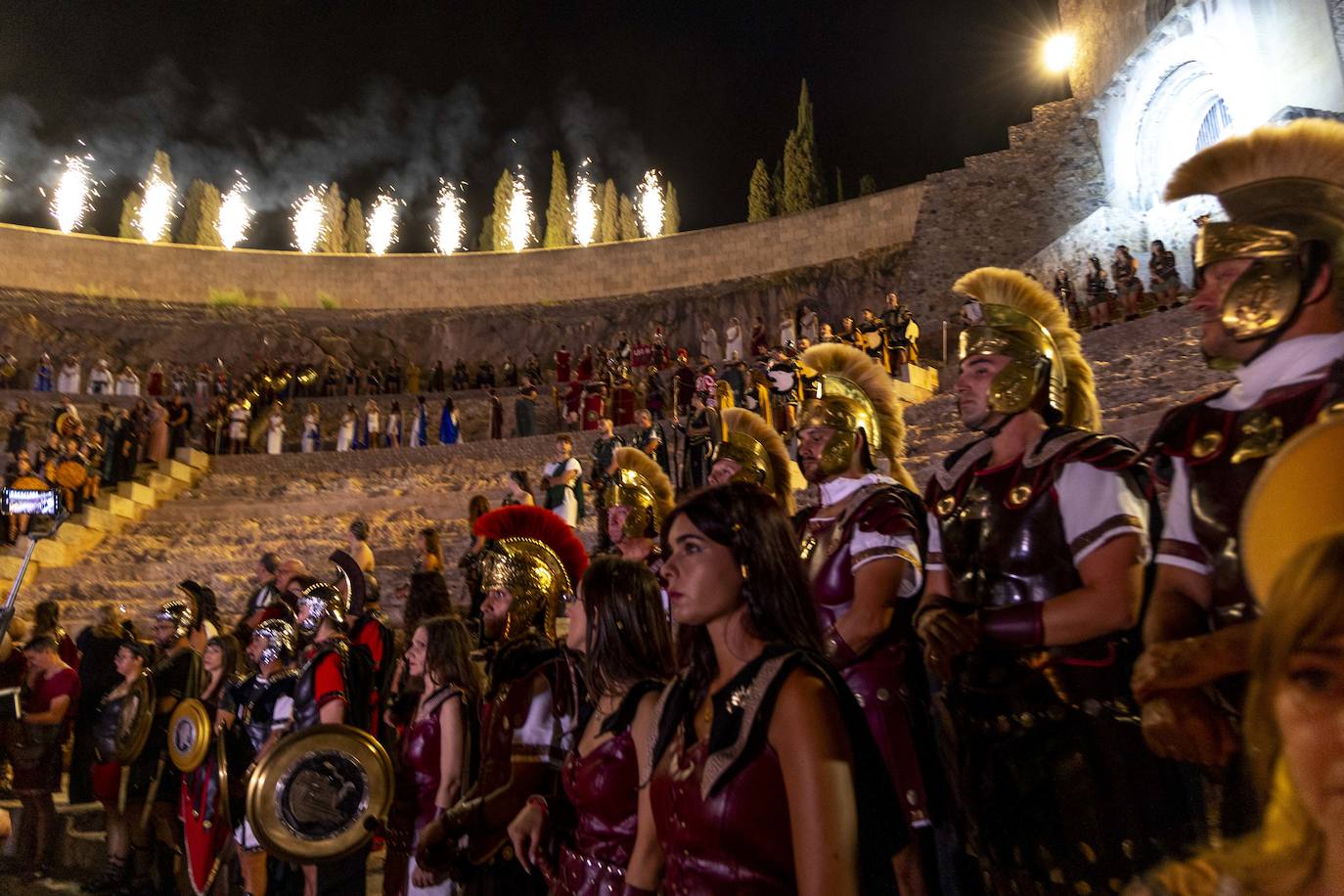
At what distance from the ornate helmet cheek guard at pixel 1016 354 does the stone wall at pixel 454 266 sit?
27131 millimetres

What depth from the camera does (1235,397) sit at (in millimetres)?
1994

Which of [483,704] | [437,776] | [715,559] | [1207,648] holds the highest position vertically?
[715,559]

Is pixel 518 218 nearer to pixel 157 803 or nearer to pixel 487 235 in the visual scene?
pixel 487 235

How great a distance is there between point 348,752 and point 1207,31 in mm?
20674

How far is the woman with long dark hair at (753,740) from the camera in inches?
59.8

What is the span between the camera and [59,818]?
22.3 feet

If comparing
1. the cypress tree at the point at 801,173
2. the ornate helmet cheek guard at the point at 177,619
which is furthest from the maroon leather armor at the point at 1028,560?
the cypress tree at the point at 801,173

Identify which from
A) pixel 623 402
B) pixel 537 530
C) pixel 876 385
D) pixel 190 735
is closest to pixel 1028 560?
pixel 876 385

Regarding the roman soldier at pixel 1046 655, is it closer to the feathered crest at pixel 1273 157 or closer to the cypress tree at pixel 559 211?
the feathered crest at pixel 1273 157

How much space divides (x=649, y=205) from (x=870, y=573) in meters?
47.9

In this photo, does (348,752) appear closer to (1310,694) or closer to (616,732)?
(616,732)

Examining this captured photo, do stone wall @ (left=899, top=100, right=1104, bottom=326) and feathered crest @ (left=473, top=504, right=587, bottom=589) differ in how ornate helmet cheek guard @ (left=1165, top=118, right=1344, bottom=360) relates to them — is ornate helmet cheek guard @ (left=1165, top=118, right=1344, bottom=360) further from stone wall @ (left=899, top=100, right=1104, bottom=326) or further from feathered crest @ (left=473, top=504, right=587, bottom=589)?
stone wall @ (left=899, top=100, right=1104, bottom=326)

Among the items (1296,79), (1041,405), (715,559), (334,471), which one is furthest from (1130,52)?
(715,559)

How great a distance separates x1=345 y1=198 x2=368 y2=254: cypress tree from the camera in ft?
153
